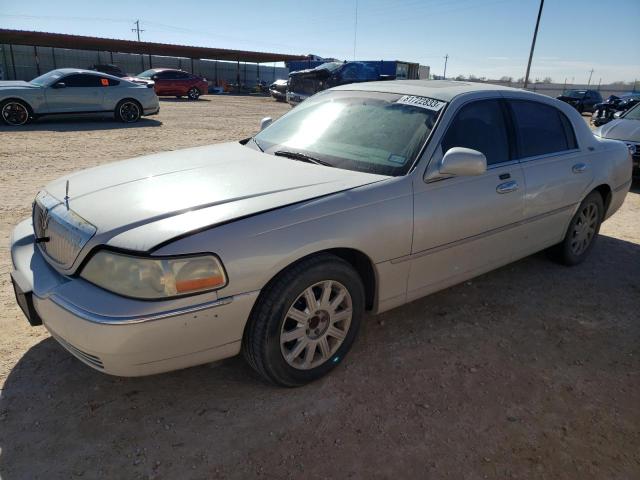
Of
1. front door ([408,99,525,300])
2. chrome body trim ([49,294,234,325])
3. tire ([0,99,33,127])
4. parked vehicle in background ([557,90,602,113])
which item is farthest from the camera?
parked vehicle in background ([557,90,602,113])

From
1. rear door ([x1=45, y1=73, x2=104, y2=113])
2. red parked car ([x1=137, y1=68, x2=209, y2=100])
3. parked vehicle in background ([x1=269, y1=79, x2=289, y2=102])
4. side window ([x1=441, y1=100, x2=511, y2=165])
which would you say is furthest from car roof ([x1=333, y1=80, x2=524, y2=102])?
parked vehicle in background ([x1=269, y1=79, x2=289, y2=102])

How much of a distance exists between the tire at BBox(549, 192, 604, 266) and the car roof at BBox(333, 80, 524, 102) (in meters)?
1.39

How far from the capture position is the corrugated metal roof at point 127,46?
1096 inches

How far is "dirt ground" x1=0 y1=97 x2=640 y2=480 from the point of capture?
2.14 meters

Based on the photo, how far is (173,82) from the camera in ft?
81.1

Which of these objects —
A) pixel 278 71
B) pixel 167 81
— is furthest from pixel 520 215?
pixel 278 71

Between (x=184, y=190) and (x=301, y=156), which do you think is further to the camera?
(x=301, y=156)

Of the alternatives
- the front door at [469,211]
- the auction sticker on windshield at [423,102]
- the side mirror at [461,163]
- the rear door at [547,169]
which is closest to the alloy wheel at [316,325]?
the front door at [469,211]

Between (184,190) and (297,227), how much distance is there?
0.71m

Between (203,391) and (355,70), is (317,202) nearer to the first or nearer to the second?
(203,391)

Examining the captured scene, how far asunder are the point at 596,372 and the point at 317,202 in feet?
6.75

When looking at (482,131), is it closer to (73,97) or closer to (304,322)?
(304,322)

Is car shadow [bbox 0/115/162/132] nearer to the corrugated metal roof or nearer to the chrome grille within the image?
the chrome grille

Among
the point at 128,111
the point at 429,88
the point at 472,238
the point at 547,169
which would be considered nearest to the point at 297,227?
the point at 472,238
